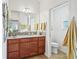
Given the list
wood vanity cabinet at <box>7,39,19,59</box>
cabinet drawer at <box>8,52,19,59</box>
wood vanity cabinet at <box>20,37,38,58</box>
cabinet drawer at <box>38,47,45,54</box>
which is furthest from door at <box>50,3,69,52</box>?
cabinet drawer at <box>8,52,19,59</box>

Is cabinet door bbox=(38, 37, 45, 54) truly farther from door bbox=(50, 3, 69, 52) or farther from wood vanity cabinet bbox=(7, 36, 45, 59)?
door bbox=(50, 3, 69, 52)

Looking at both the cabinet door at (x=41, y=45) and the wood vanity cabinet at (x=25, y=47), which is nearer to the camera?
the wood vanity cabinet at (x=25, y=47)

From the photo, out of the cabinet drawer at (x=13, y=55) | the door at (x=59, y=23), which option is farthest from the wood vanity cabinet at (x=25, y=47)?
the door at (x=59, y=23)

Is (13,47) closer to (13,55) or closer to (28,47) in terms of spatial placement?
(13,55)

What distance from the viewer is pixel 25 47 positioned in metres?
4.35

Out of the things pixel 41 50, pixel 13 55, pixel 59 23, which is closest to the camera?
pixel 13 55

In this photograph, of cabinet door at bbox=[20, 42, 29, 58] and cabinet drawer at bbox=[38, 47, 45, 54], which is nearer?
cabinet door at bbox=[20, 42, 29, 58]

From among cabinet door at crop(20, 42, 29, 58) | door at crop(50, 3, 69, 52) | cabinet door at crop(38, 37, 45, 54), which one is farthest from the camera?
door at crop(50, 3, 69, 52)

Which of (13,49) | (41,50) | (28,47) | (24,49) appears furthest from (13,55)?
(41,50)

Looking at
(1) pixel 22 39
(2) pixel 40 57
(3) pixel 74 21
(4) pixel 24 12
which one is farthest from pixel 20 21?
(3) pixel 74 21

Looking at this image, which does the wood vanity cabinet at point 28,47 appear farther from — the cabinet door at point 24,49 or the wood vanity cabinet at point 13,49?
the wood vanity cabinet at point 13,49

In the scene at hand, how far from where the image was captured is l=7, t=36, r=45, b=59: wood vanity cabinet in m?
3.94

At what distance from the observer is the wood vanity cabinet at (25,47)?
3.94 metres

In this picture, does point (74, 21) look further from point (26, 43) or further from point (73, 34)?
point (26, 43)
